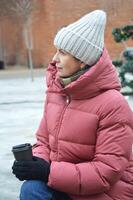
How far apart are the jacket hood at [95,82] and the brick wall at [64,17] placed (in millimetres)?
23038

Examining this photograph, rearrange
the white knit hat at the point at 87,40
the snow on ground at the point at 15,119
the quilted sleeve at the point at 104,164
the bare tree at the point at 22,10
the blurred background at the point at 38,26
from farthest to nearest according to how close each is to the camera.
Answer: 1. the blurred background at the point at 38,26
2. the bare tree at the point at 22,10
3. the snow on ground at the point at 15,119
4. the white knit hat at the point at 87,40
5. the quilted sleeve at the point at 104,164

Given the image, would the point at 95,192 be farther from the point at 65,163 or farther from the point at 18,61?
the point at 18,61

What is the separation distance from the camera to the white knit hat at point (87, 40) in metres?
3.34

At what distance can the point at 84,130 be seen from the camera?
3.25 metres

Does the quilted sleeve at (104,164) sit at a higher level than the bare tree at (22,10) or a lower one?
higher

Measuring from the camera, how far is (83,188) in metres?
3.16

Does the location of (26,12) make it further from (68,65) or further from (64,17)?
(68,65)

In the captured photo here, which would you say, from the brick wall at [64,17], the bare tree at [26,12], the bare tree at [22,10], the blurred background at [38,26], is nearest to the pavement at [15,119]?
the bare tree at [26,12]

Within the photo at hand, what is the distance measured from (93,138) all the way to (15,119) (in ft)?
25.0

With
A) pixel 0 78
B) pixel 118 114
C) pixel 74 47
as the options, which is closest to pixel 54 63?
pixel 74 47

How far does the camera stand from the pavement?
6314 mm

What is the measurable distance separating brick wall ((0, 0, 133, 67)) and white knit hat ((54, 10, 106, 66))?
75.3 ft

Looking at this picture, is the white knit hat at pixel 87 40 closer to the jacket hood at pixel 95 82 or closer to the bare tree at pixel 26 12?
the jacket hood at pixel 95 82

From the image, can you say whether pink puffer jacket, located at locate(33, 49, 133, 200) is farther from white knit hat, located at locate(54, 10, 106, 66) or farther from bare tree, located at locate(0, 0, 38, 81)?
bare tree, located at locate(0, 0, 38, 81)
